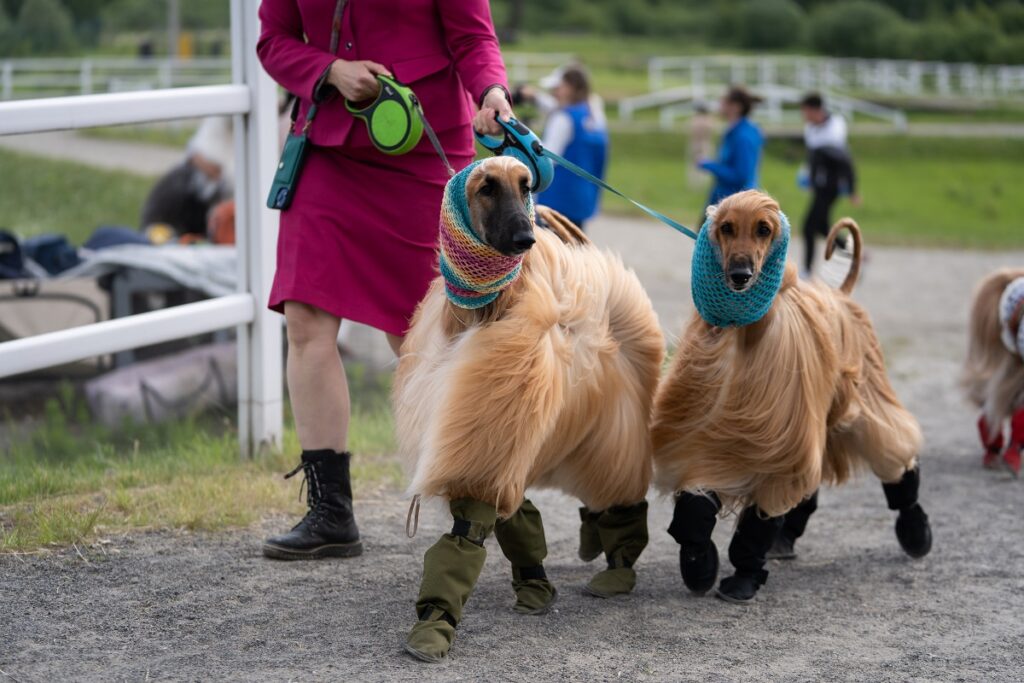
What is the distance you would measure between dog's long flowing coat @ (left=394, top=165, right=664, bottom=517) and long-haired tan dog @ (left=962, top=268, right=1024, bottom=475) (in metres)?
2.76

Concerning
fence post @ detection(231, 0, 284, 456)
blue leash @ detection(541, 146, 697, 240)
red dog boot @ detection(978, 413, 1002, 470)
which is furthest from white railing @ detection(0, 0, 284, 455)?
A: red dog boot @ detection(978, 413, 1002, 470)

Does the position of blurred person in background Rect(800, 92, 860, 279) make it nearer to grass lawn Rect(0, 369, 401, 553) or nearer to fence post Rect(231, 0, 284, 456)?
grass lawn Rect(0, 369, 401, 553)

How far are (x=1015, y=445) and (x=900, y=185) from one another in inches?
857

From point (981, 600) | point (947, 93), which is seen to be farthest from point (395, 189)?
point (947, 93)

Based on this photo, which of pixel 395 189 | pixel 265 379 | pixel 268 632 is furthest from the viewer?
pixel 265 379

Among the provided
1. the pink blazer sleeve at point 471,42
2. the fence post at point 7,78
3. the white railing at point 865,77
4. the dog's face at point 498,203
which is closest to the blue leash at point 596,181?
the pink blazer sleeve at point 471,42

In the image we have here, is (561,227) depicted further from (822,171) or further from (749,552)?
(822,171)

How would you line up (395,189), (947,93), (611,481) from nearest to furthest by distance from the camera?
(611,481), (395,189), (947,93)

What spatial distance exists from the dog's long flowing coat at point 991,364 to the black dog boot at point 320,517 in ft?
11.1

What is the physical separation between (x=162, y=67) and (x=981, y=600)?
1491 centimetres

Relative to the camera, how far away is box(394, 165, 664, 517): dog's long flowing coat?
3.63 metres

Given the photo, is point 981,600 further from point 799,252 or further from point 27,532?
point 799,252

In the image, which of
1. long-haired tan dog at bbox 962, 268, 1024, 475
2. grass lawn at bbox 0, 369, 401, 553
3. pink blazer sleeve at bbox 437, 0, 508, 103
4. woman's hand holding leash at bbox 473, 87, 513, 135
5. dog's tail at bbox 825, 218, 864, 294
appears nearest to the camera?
woman's hand holding leash at bbox 473, 87, 513, 135

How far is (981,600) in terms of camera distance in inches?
174
